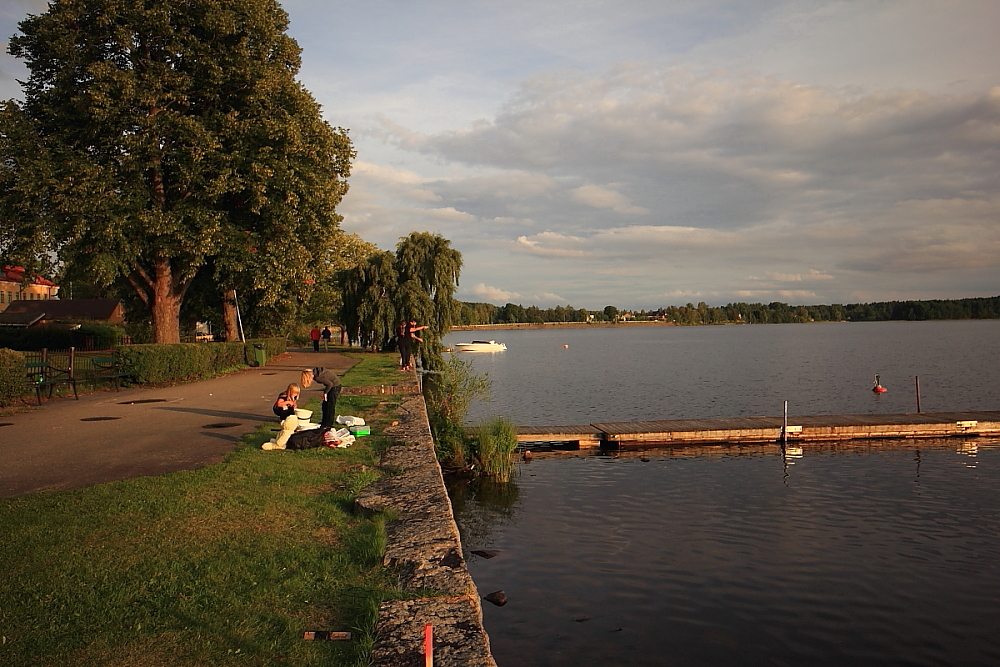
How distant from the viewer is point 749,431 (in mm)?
22844

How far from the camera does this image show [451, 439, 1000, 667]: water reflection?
28.5ft

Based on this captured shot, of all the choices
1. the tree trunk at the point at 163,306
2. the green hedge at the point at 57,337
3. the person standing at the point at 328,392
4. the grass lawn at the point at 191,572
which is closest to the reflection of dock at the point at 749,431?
the person standing at the point at 328,392

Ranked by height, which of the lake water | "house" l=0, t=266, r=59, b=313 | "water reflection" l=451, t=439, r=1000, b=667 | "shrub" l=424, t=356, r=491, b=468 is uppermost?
"house" l=0, t=266, r=59, b=313

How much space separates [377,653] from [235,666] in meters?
0.84

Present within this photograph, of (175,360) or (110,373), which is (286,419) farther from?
(110,373)

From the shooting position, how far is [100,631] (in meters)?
4.61

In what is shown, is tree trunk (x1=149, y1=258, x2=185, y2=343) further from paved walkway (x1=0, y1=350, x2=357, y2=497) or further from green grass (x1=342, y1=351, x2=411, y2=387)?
green grass (x1=342, y1=351, x2=411, y2=387)

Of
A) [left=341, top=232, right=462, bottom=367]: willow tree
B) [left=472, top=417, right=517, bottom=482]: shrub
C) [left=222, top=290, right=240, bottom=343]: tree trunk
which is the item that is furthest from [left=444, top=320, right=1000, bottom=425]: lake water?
[left=222, top=290, right=240, bottom=343]: tree trunk

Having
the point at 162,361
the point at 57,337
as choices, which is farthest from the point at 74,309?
the point at 162,361

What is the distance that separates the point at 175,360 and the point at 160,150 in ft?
24.3

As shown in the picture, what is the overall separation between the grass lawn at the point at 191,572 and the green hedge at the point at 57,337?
3765 cm

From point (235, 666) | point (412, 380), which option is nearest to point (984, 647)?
point (235, 666)

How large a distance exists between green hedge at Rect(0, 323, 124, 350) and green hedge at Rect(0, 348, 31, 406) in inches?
987

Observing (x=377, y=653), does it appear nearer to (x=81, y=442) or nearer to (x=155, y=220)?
(x=81, y=442)
